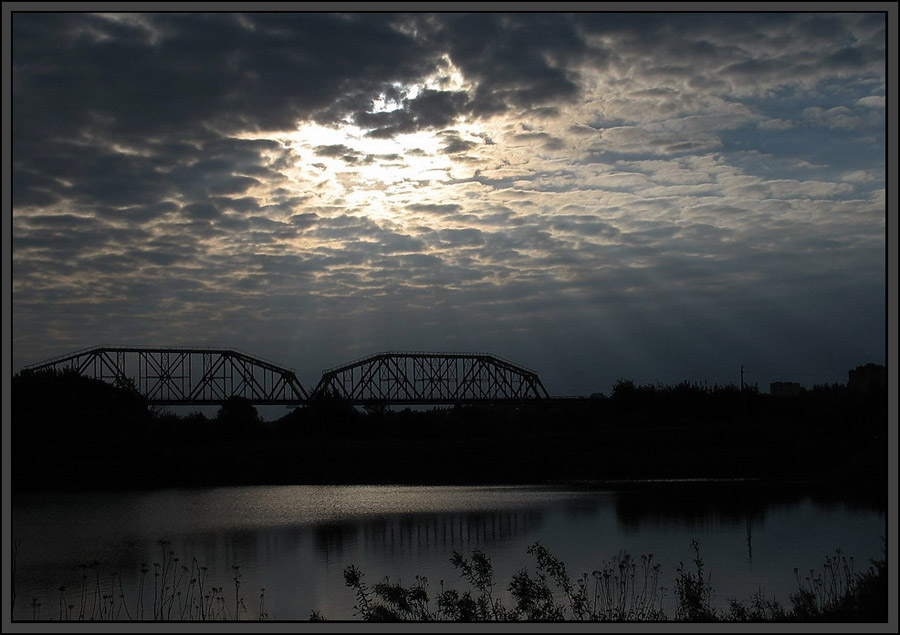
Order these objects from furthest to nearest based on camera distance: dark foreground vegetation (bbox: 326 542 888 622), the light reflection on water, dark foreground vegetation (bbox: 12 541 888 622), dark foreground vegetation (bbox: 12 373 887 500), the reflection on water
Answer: dark foreground vegetation (bbox: 12 373 887 500) → the reflection on water → the light reflection on water → dark foreground vegetation (bbox: 12 541 888 622) → dark foreground vegetation (bbox: 326 542 888 622)

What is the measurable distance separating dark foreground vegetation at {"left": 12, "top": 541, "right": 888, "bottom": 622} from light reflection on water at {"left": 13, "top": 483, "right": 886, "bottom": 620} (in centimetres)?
39

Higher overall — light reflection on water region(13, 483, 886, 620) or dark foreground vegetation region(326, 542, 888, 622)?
dark foreground vegetation region(326, 542, 888, 622)

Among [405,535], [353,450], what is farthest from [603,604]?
[353,450]

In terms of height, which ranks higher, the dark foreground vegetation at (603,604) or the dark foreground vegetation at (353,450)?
the dark foreground vegetation at (603,604)

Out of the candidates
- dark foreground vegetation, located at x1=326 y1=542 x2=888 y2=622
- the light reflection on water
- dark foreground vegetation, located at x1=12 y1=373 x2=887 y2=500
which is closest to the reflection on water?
the light reflection on water

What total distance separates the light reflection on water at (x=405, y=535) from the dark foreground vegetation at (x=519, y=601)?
39 cm

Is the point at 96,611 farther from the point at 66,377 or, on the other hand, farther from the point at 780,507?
the point at 66,377

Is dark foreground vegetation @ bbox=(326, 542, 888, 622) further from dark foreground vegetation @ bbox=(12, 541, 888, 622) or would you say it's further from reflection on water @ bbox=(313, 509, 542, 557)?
reflection on water @ bbox=(313, 509, 542, 557)

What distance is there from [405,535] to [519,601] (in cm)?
1222

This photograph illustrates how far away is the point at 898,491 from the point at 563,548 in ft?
38.8

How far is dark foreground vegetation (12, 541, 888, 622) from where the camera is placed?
458 inches

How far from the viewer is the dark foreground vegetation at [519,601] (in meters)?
11.6

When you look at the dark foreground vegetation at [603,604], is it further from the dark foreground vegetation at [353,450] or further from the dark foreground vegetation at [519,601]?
the dark foreground vegetation at [353,450]

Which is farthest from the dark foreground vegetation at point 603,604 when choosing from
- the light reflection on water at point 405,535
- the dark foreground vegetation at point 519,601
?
the light reflection on water at point 405,535
